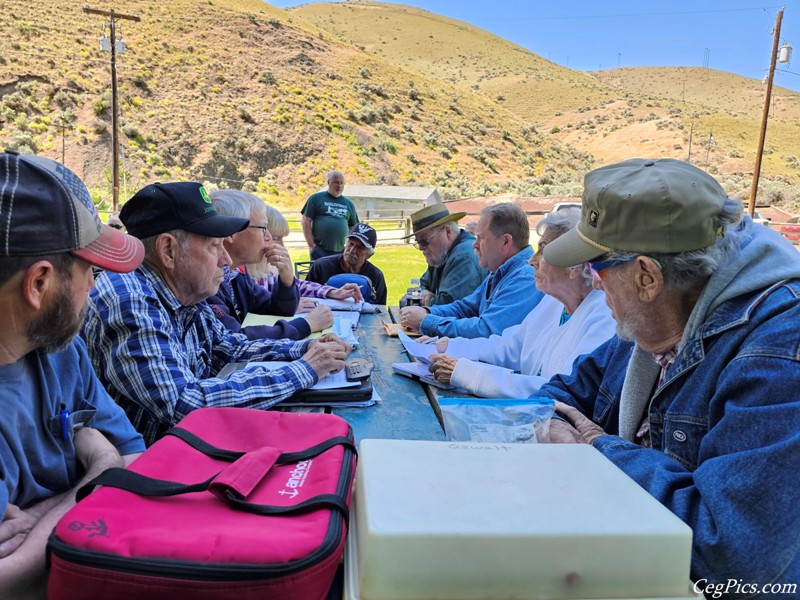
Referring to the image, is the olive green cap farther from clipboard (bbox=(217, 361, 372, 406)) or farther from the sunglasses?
clipboard (bbox=(217, 361, 372, 406))

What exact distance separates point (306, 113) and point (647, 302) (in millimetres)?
40204

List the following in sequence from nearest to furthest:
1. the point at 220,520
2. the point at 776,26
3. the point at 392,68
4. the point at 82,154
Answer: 1. the point at 220,520
2. the point at 776,26
3. the point at 82,154
4. the point at 392,68

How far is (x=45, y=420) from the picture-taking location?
4.60 feet

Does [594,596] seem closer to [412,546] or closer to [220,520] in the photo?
[412,546]

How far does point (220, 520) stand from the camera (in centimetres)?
96

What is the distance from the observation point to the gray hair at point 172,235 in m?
2.13

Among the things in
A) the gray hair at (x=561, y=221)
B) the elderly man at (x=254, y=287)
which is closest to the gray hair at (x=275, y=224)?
the elderly man at (x=254, y=287)

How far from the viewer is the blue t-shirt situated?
1.30m

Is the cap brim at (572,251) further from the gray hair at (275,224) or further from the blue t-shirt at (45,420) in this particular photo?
the gray hair at (275,224)

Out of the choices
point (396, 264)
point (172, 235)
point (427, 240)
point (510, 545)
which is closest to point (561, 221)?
point (172, 235)

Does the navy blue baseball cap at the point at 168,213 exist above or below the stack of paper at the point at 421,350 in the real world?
above

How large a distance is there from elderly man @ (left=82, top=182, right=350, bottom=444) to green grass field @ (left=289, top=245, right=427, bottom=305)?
639cm

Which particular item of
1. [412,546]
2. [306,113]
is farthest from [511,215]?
[306,113]

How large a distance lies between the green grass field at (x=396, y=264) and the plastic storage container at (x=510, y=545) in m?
7.75
